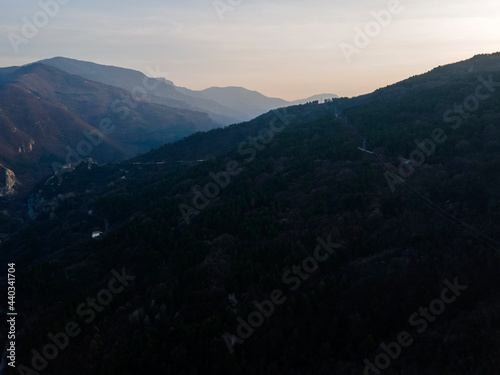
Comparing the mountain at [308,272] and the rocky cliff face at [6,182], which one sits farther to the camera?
the rocky cliff face at [6,182]

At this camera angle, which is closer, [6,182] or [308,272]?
[308,272]

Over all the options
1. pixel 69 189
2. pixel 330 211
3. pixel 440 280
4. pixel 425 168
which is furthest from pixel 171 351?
pixel 69 189

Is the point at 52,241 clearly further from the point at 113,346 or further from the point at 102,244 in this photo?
the point at 113,346

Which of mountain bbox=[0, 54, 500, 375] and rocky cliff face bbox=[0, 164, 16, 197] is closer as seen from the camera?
mountain bbox=[0, 54, 500, 375]

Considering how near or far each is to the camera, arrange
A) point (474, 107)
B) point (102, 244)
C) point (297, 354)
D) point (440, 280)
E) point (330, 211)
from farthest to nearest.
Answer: point (474, 107)
point (102, 244)
point (330, 211)
point (440, 280)
point (297, 354)

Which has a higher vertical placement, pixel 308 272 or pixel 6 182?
pixel 6 182
